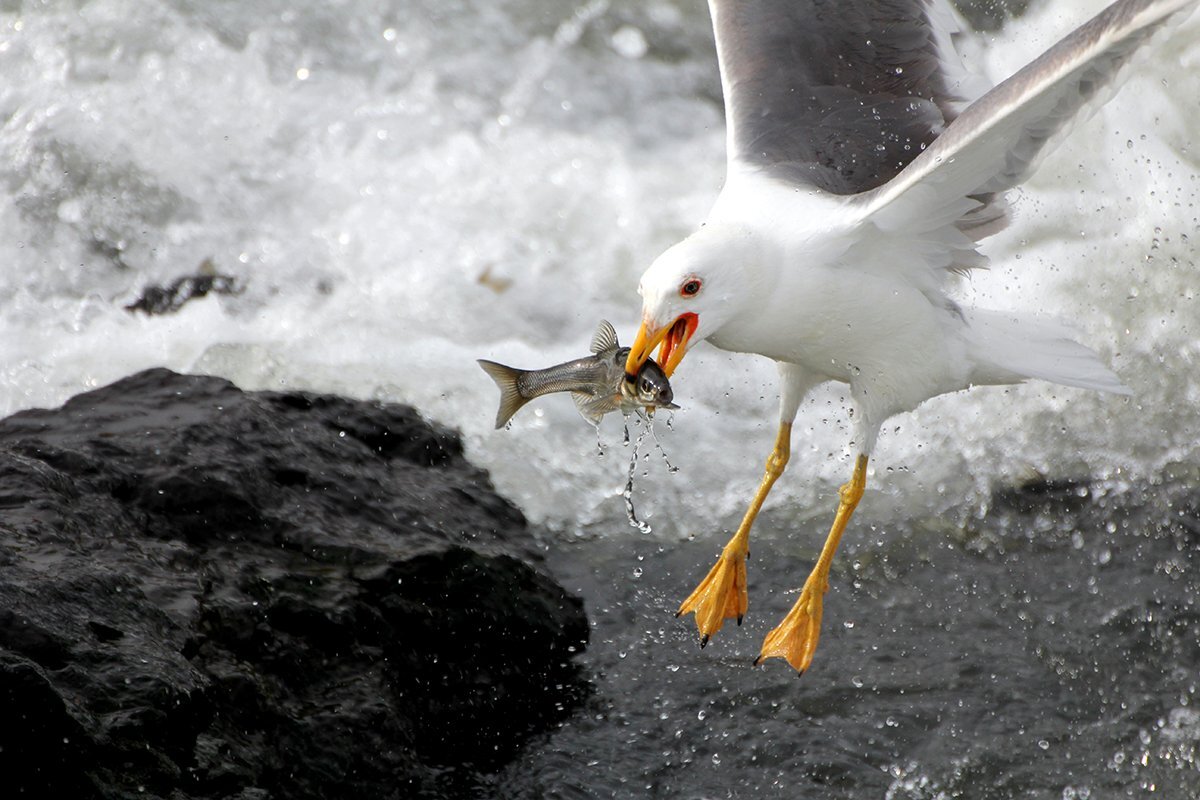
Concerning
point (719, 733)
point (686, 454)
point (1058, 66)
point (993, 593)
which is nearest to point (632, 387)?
point (719, 733)

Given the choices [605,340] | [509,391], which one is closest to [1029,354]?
[605,340]

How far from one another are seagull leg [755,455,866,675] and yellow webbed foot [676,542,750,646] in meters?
0.16

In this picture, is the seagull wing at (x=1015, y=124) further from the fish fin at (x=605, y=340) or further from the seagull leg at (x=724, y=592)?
the seagull leg at (x=724, y=592)

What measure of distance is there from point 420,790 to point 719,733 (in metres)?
0.91

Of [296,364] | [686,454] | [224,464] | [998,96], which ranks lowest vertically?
[686,454]

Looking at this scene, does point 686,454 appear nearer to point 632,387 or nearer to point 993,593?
point 993,593

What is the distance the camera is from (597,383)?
378 centimetres

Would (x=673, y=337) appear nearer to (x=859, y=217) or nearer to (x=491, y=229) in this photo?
(x=859, y=217)

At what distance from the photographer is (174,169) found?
7480mm

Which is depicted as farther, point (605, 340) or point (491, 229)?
point (491, 229)

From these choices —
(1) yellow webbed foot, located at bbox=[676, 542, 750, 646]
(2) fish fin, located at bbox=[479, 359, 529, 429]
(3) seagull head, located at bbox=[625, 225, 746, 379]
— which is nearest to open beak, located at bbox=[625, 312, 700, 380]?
(3) seagull head, located at bbox=[625, 225, 746, 379]

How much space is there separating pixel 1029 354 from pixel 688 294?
4.43 ft

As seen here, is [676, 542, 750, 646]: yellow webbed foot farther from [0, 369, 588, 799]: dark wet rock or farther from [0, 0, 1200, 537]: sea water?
[0, 0, 1200, 537]: sea water

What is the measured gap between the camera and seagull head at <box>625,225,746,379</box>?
3.74 meters
